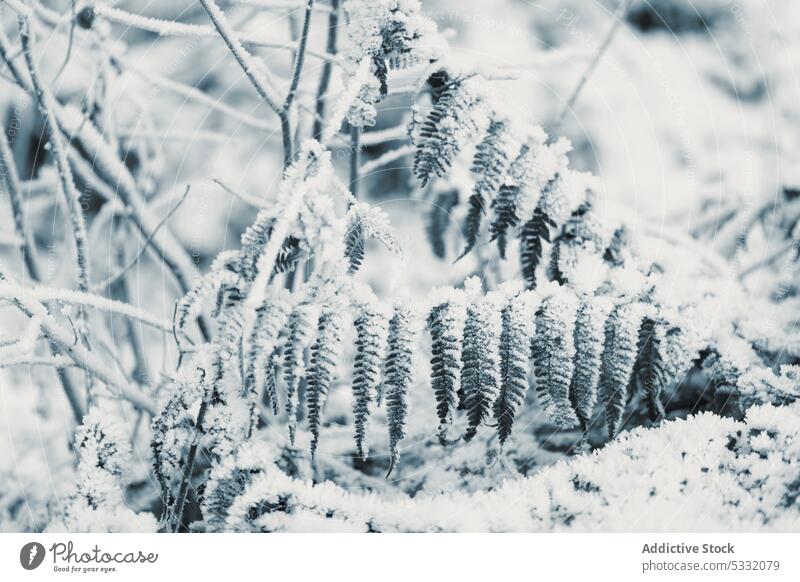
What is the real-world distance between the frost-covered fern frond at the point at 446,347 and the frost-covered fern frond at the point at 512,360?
5 cm

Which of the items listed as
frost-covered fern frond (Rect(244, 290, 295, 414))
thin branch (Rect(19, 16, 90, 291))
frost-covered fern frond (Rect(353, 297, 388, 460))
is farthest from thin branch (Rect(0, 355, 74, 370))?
frost-covered fern frond (Rect(353, 297, 388, 460))

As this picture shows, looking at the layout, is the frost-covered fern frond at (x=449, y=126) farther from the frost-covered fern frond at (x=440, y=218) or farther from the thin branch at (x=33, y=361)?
the thin branch at (x=33, y=361)

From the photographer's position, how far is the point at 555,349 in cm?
79

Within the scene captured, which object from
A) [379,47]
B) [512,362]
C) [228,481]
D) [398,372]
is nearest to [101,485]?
[228,481]

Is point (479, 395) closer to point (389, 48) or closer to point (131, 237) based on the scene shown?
point (389, 48)

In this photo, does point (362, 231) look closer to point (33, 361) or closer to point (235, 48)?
point (235, 48)

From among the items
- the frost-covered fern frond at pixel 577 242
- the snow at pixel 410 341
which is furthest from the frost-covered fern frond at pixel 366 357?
the frost-covered fern frond at pixel 577 242

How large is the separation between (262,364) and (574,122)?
1866 mm

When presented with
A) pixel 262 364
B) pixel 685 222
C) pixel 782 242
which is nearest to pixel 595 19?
pixel 685 222

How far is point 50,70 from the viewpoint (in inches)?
65.3

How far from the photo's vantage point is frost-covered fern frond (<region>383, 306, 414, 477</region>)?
0.73 m

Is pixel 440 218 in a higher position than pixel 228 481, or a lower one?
higher
